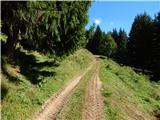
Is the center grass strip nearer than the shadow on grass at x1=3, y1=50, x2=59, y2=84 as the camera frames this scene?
Yes

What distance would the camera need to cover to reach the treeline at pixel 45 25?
63.4 ft

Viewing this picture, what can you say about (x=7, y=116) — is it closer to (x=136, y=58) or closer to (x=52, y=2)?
(x=52, y=2)

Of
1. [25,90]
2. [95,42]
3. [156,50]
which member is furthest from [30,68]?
[95,42]

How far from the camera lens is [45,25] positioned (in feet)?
80.6

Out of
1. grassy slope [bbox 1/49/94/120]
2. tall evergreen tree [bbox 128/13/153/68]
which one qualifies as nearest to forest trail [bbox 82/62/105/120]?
grassy slope [bbox 1/49/94/120]

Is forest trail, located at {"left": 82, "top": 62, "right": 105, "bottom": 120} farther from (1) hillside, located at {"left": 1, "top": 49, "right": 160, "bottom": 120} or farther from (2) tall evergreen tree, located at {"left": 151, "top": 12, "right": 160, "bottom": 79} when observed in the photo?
(2) tall evergreen tree, located at {"left": 151, "top": 12, "right": 160, "bottom": 79}

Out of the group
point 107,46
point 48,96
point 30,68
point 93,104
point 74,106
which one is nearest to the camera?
point 74,106

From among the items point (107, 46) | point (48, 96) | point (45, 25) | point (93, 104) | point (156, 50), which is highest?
point (107, 46)

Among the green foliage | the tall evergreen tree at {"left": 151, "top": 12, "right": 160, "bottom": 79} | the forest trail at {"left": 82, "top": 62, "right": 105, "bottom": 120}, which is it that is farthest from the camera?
the green foliage

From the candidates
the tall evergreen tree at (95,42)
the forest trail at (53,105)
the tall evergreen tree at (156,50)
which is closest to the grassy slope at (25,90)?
the forest trail at (53,105)

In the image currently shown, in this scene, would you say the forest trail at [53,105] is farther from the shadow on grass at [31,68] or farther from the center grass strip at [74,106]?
the shadow on grass at [31,68]

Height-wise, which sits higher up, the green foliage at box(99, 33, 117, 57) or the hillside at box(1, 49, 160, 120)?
the green foliage at box(99, 33, 117, 57)

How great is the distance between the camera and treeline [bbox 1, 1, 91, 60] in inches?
760

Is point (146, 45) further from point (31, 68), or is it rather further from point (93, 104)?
point (93, 104)
